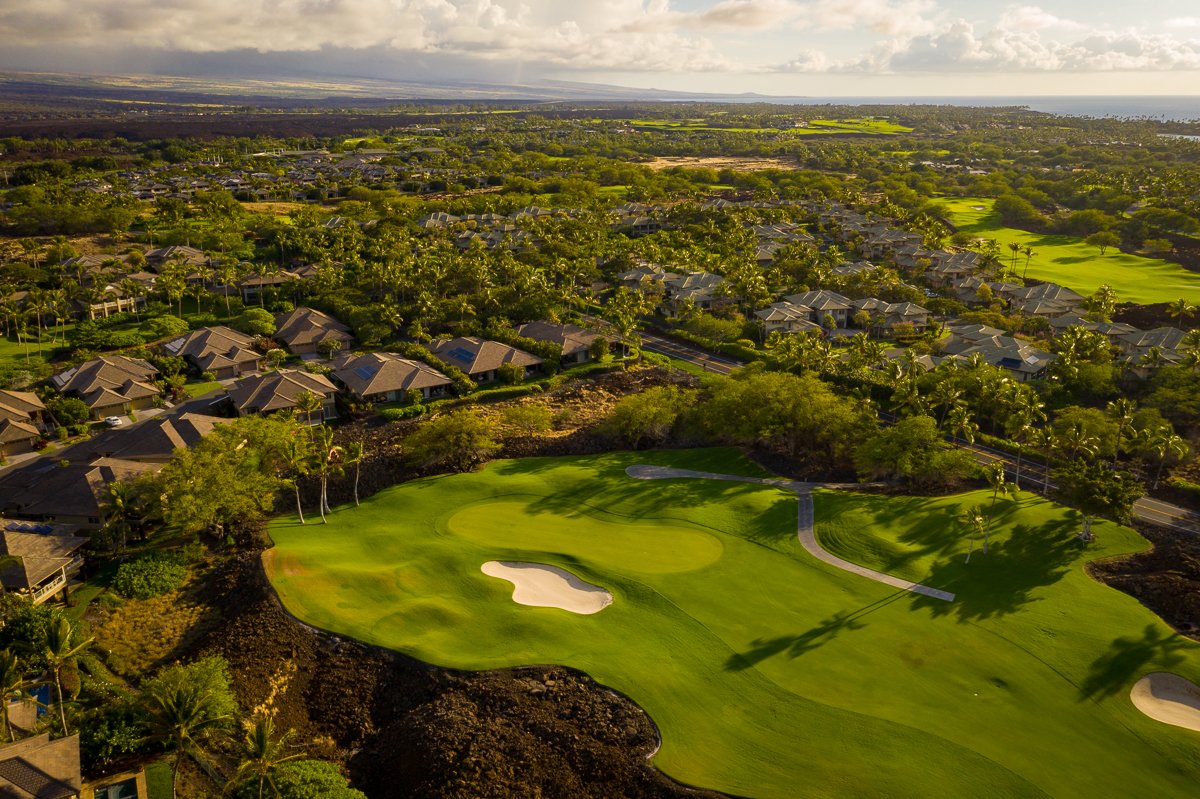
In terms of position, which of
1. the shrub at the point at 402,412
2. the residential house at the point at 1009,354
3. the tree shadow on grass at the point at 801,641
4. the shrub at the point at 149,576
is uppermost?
the residential house at the point at 1009,354

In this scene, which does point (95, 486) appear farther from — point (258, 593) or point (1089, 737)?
point (1089, 737)

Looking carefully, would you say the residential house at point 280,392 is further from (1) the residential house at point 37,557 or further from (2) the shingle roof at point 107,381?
(1) the residential house at point 37,557

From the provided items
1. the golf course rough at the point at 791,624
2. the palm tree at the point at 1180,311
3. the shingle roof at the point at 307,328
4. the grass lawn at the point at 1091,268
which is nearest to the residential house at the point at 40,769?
the golf course rough at the point at 791,624

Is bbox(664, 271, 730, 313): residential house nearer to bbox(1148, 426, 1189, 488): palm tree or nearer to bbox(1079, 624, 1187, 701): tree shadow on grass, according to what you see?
bbox(1148, 426, 1189, 488): palm tree

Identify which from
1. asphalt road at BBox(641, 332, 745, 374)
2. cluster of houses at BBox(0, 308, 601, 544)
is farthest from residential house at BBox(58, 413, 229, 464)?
asphalt road at BBox(641, 332, 745, 374)

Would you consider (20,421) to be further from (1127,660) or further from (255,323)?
(1127,660)
